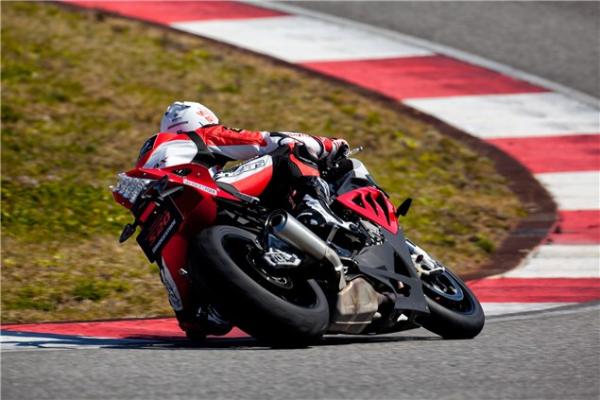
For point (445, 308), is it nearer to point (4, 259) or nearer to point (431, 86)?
point (4, 259)

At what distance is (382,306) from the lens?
5637 millimetres

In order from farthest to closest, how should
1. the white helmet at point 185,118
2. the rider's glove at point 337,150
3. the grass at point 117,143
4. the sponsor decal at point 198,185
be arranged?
the grass at point 117,143 < the rider's glove at point 337,150 < the white helmet at point 185,118 < the sponsor decal at point 198,185

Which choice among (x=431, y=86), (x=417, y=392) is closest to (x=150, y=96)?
(x=431, y=86)

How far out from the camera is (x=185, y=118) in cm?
580

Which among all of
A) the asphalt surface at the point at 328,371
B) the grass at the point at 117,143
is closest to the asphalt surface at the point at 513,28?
the grass at the point at 117,143

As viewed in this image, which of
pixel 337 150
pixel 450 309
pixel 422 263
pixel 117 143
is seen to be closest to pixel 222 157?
pixel 337 150

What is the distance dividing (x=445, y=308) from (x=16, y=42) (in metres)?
6.54

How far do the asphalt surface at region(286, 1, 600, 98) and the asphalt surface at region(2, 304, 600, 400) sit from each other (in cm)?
616

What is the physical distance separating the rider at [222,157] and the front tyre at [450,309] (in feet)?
1.98

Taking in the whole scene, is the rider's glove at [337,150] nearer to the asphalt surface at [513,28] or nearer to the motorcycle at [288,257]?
→ the motorcycle at [288,257]

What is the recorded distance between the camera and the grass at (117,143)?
25.0ft

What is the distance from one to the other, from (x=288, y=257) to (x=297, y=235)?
3.9 inches

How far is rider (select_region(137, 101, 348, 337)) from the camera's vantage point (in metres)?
5.54

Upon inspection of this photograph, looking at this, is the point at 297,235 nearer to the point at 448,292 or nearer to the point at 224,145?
the point at 224,145
